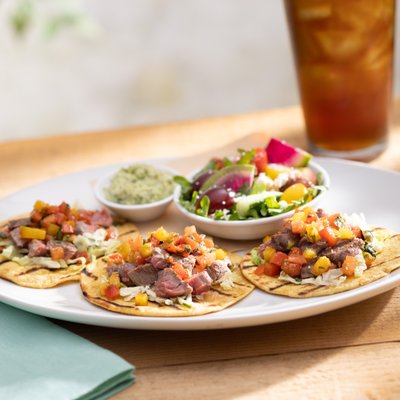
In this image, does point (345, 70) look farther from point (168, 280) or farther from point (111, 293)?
point (111, 293)

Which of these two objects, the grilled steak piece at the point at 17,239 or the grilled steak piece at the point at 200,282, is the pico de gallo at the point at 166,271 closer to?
A: the grilled steak piece at the point at 200,282

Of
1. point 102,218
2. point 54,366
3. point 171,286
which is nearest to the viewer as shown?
point 54,366

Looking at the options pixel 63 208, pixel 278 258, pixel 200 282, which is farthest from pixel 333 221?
pixel 63 208

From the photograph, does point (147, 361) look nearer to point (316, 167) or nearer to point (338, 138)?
point (316, 167)

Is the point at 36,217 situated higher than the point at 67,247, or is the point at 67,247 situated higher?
the point at 36,217

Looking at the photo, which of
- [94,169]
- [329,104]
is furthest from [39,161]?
[329,104]

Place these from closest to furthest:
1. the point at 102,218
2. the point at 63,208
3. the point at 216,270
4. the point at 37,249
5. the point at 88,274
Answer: the point at 216,270
the point at 88,274
the point at 37,249
the point at 63,208
the point at 102,218
